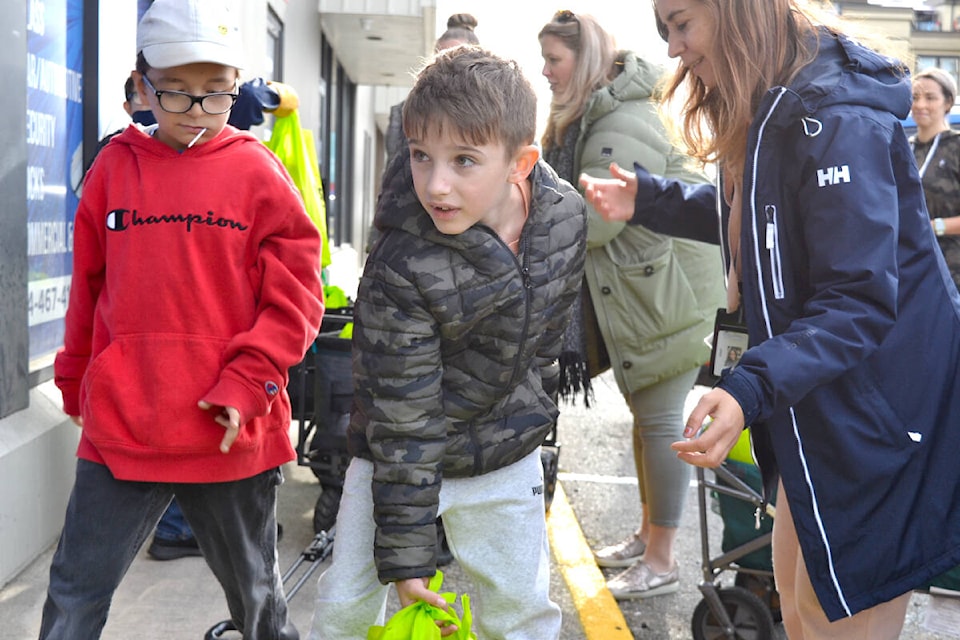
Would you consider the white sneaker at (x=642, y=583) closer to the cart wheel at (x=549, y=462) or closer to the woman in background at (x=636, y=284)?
the woman in background at (x=636, y=284)

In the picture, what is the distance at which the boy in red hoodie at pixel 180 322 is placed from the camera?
2.65 meters

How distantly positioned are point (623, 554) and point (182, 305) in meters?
2.65

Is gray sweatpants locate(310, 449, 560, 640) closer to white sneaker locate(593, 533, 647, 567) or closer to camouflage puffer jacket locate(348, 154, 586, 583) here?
camouflage puffer jacket locate(348, 154, 586, 583)

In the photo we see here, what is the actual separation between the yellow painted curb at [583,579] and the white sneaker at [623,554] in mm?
46

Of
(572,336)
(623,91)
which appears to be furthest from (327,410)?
(623,91)

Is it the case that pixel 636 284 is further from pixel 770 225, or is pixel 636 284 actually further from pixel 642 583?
pixel 770 225

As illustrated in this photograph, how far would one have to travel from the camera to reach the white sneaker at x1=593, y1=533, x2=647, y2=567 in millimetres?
4699

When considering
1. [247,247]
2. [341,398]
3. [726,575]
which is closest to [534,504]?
[247,247]

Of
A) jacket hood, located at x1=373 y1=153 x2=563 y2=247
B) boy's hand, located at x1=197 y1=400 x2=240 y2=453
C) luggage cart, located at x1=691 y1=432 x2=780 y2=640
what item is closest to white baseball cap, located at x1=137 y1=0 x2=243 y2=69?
jacket hood, located at x1=373 y1=153 x2=563 y2=247

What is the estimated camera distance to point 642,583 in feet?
14.1

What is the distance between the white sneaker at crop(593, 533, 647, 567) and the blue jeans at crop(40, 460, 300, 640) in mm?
1958

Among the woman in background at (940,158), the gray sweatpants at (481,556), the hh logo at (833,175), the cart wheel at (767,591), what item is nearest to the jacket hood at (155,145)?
the gray sweatpants at (481,556)

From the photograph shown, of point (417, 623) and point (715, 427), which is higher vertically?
point (715, 427)

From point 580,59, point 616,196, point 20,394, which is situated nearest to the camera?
point 616,196
